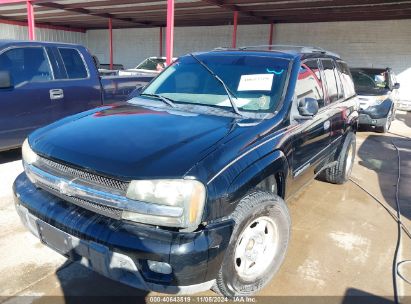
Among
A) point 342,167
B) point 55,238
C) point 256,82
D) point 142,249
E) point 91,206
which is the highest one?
point 256,82

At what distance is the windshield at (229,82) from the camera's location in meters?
3.14

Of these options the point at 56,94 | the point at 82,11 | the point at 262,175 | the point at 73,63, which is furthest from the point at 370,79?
the point at 82,11

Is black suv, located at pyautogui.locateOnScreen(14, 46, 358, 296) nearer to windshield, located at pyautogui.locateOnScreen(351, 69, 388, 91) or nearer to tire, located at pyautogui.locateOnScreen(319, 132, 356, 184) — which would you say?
tire, located at pyautogui.locateOnScreen(319, 132, 356, 184)

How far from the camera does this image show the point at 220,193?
2160 mm

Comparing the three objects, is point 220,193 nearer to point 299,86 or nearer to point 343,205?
point 299,86

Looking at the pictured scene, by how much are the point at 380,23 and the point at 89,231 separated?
16.7m

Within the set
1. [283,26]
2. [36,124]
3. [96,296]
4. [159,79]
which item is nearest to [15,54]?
[36,124]

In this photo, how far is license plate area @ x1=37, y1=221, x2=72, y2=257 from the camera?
2.28 meters

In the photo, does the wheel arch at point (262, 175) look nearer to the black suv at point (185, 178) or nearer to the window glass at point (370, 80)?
the black suv at point (185, 178)

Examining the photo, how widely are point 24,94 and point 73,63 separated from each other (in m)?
1.04

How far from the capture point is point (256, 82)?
322cm

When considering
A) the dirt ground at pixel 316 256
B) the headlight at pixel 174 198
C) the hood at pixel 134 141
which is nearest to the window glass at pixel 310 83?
the hood at pixel 134 141

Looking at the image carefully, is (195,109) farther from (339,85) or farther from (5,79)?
(5,79)

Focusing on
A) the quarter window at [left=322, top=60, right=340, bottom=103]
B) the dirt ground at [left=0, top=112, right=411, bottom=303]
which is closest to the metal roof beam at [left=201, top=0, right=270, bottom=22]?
the quarter window at [left=322, top=60, right=340, bottom=103]
